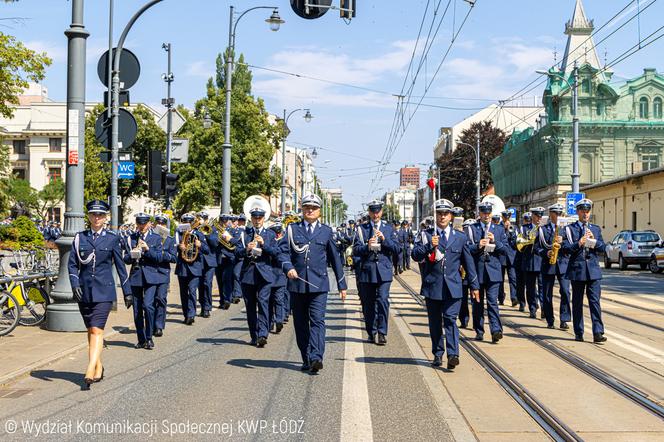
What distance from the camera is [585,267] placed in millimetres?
11461

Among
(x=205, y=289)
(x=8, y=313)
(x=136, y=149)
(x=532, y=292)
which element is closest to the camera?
(x=8, y=313)

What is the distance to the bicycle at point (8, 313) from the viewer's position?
38.1ft

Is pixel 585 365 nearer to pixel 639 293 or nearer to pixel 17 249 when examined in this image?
pixel 17 249

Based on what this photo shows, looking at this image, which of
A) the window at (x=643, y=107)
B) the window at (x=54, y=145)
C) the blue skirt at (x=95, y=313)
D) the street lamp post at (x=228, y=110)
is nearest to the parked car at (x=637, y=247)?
the street lamp post at (x=228, y=110)

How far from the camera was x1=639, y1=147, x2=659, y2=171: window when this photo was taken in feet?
190

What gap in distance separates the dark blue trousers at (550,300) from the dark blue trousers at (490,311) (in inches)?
66.4

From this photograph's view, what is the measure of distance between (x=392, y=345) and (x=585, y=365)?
107 inches

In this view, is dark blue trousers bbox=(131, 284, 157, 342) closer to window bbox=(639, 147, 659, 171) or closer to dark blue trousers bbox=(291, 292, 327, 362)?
dark blue trousers bbox=(291, 292, 327, 362)

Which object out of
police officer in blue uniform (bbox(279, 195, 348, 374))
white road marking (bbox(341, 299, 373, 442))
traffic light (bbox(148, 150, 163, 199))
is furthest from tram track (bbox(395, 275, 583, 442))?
traffic light (bbox(148, 150, 163, 199))

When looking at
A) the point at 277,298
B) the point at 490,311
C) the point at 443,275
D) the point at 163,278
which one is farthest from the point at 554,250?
the point at 163,278

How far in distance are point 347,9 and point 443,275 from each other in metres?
5.01

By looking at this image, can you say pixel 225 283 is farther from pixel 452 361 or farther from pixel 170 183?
pixel 452 361

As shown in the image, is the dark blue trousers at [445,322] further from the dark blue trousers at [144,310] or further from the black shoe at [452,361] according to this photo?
the dark blue trousers at [144,310]

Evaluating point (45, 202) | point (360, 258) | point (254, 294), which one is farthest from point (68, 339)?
point (45, 202)
